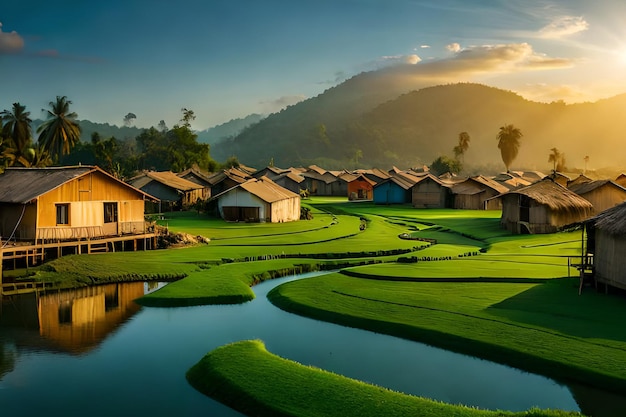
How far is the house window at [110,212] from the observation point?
47938mm

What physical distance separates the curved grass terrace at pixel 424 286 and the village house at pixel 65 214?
275 centimetres

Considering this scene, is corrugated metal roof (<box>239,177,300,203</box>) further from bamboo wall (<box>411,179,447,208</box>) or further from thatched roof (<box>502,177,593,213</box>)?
bamboo wall (<box>411,179,447,208</box>)

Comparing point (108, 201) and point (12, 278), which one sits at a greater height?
point (108, 201)

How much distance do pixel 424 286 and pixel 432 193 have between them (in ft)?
218

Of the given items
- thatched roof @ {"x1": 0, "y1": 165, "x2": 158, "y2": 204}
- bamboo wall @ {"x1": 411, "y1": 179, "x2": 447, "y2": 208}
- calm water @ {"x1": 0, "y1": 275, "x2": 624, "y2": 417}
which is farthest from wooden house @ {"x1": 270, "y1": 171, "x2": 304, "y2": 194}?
calm water @ {"x1": 0, "y1": 275, "x2": 624, "y2": 417}

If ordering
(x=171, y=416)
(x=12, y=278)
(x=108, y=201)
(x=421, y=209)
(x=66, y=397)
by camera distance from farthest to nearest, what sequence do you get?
(x=421, y=209) → (x=108, y=201) → (x=12, y=278) → (x=66, y=397) → (x=171, y=416)

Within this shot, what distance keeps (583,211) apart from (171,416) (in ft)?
173

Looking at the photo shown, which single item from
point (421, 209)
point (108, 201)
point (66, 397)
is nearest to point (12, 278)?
point (108, 201)

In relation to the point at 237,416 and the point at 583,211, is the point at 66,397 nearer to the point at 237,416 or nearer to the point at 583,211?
the point at 237,416

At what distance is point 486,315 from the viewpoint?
25.5m

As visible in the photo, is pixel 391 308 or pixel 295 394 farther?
pixel 391 308

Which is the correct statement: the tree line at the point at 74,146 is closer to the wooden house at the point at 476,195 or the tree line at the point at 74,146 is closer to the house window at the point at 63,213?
the house window at the point at 63,213

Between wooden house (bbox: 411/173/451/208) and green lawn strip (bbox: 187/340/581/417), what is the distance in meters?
78.7

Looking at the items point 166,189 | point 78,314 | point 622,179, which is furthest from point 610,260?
point 166,189
